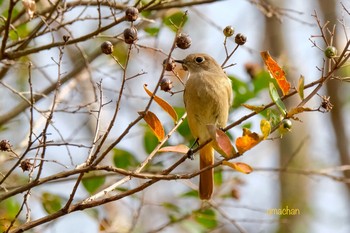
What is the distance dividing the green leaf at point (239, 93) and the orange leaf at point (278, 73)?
68.9 inches

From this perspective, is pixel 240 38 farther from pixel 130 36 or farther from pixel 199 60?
pixel 199 60

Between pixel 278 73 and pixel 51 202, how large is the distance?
179 cm

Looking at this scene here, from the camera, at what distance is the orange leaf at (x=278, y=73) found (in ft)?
7.98

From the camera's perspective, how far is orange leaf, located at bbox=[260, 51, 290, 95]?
2.43 meters

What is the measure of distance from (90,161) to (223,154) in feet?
1.47

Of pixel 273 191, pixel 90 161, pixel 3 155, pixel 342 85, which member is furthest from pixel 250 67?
pixel 273 191

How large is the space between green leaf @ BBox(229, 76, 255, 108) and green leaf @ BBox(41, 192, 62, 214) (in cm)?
126

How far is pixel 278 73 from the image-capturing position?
2459 millimetres

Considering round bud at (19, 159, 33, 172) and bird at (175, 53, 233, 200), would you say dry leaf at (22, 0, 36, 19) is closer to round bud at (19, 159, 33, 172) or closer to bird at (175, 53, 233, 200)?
round bud at (19, 159, 33, 172)

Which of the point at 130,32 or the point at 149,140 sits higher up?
the point at 149,140

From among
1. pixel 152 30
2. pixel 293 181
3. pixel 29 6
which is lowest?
pixel 29 6

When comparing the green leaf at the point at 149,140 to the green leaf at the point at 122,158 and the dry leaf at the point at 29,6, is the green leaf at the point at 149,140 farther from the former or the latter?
the dry leaf at the point at 29,6

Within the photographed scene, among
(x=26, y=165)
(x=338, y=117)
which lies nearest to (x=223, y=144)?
(x=26, y=165)

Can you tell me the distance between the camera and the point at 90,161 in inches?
85.4
